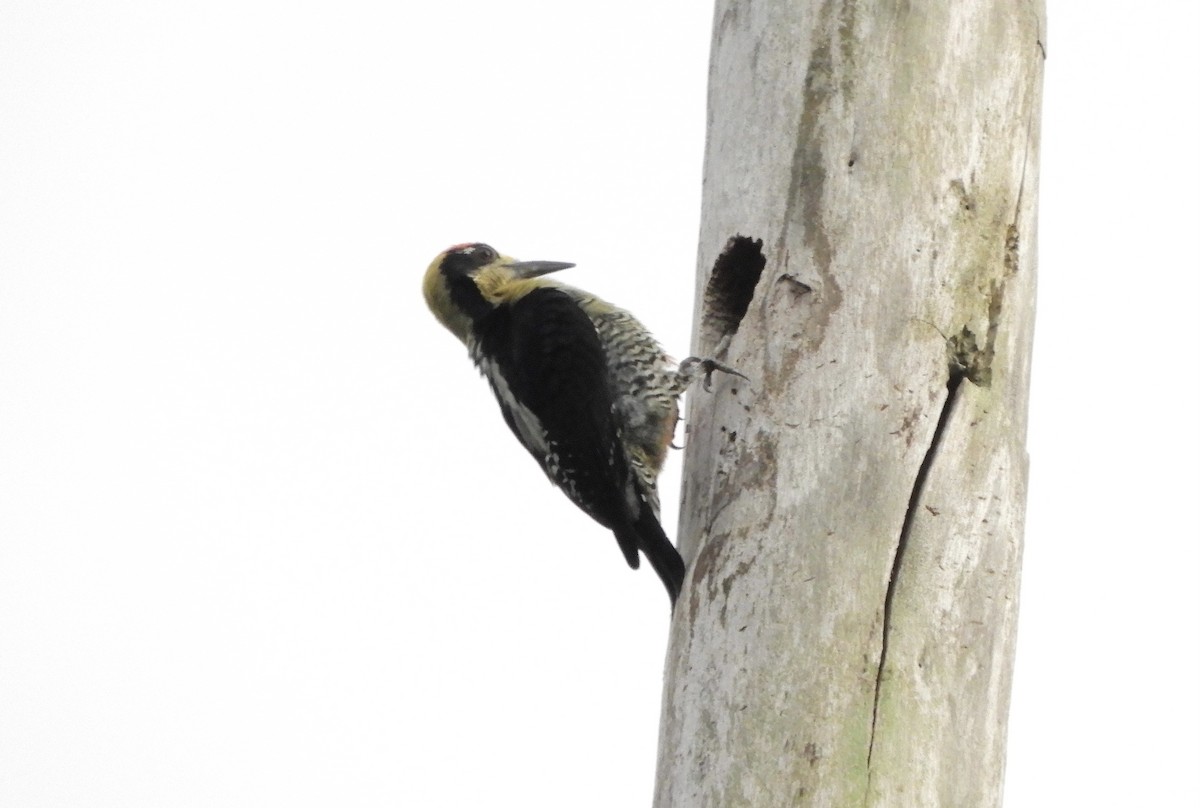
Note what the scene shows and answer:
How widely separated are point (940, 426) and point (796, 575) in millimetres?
503

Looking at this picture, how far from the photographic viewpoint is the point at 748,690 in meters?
3.37

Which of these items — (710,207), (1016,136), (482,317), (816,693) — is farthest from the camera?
(482,317)

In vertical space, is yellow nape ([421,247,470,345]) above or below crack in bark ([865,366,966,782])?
above

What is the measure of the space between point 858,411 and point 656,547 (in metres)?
0.82

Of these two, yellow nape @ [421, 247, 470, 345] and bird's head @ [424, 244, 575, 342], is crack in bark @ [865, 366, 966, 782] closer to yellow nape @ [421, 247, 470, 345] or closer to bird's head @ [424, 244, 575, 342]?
bird's head @ [424, 244, 575, 342]

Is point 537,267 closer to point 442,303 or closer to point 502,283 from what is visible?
point 502,283

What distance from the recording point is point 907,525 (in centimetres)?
353

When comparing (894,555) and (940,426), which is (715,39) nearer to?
(940,426)

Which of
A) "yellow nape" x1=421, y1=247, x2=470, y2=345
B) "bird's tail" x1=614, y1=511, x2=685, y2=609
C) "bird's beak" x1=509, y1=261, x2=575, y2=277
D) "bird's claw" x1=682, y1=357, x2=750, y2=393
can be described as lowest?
"bird's tail" x1=614, y1=511, x2=685, y2=609

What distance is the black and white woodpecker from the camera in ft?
15.6

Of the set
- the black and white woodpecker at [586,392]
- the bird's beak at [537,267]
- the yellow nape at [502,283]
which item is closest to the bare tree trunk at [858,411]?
the black and white woodpecker at [586,392]

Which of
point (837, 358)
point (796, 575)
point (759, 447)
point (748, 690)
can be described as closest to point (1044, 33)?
point (837, 358)

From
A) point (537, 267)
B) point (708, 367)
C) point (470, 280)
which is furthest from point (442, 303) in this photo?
point (708, 367)


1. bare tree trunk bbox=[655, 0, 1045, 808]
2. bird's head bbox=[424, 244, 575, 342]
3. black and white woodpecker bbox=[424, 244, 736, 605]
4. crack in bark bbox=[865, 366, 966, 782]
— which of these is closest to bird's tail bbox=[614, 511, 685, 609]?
black and white woodpecker bbox=[424, 244, 736, 605]
